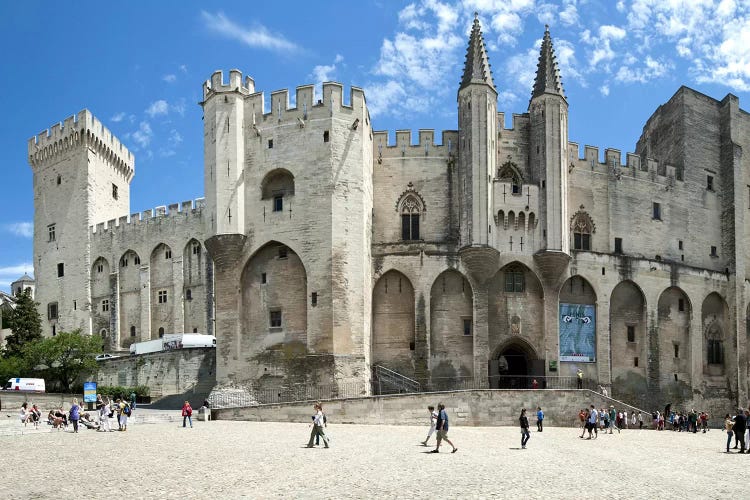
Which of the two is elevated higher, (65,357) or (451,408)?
(65,357)

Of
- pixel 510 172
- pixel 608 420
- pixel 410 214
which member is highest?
pixel 510 172

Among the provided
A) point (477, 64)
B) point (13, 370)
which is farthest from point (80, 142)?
point (477, 64)

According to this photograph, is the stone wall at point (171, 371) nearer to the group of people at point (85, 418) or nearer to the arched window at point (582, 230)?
the group of people at point (85, 418)

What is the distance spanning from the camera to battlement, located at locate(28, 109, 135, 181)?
58.6 m

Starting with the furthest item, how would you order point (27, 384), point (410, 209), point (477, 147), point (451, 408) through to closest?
1. point (27, 384)
2. point (410, 209)
3. point (477, 147)
4. point (451, 408)

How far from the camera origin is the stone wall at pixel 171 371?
43.0 meters

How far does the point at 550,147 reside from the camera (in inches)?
1543

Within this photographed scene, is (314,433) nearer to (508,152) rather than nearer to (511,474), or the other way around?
(511,474)

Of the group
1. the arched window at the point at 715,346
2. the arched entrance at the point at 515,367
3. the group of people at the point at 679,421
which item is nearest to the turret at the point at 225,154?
the arched entrance at the point at 515,367

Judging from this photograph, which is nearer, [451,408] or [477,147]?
[451,408]

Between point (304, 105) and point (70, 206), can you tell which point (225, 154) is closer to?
point (304, 105)

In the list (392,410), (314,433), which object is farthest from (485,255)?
(314,433)

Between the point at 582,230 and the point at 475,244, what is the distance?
7370 mm

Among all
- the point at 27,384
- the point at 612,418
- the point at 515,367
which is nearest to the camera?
the point at 612,418
